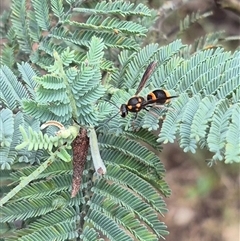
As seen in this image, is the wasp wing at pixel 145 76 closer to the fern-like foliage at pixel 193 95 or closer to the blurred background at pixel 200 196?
the fern-like foliage at pixel 193 95

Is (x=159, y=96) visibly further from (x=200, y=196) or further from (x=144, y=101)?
(x=200, y=196)

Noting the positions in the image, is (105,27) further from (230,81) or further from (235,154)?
(235,154)

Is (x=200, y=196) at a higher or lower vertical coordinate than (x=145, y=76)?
higher

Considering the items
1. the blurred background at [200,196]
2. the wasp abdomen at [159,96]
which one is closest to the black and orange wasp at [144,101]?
the wasp abdomen at [159,96]

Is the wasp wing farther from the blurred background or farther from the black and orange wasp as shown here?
the blurred background

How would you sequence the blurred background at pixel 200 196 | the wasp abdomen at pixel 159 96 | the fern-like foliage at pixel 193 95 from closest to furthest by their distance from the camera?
the fern-like foliage at pixel 193 95 → the wasp abdomen at pixel 159 96 → the blurred background at pixel 200 196

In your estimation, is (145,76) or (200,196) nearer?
(145,76)

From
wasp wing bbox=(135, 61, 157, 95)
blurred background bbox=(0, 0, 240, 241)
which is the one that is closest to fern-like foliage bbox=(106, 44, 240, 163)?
wasp wing bbox=(135, 61, 157, 95)

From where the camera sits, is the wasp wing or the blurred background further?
the blurred background

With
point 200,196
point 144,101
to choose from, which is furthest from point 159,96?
point 200,196

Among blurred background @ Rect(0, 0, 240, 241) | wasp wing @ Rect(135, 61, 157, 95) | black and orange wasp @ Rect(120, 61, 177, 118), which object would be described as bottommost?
black and orange wasp @ Rect(120, 61, 177, 118)

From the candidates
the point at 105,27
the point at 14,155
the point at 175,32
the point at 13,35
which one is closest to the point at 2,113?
the point at 14,155
